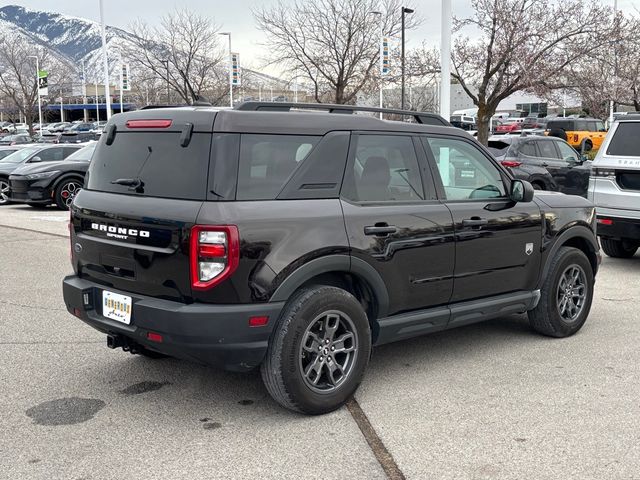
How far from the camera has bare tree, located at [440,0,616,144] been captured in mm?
17531

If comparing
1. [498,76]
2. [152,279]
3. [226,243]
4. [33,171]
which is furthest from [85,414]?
[498,76]

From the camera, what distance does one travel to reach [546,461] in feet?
11.8

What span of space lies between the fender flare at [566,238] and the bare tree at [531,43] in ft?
38.9

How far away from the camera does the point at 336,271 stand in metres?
4.36

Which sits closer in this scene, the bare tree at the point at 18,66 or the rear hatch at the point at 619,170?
the rear hatch at the point at 619,170

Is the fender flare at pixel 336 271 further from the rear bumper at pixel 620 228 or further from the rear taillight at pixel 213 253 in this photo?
the rear bumper at pixel 620 228

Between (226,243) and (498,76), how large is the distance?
16.1 m

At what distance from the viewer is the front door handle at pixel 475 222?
197 inches

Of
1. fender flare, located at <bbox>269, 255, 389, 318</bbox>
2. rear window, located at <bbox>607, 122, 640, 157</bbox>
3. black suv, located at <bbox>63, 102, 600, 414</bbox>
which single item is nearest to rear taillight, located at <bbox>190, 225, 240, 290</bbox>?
black suv, located at <bbox>63, 102, 600, 414</bbox>

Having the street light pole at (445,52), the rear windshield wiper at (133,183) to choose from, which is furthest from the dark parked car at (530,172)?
the rear windshield wiper at (133,183)

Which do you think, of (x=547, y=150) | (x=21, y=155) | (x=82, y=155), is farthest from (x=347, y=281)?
(x=21, y=155)

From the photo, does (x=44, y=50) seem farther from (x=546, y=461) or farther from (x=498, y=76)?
(x=546, y=461)

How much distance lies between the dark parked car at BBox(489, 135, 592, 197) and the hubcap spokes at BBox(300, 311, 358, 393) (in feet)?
36.4

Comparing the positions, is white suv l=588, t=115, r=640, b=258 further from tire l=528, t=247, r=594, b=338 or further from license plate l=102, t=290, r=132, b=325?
license plate l=102, t=290, r=132, b=325
